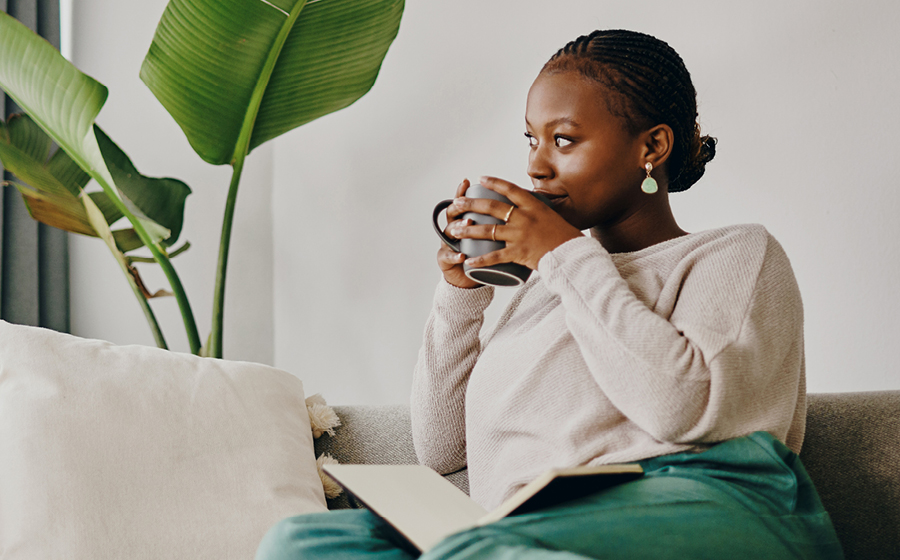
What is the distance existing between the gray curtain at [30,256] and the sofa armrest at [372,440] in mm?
930

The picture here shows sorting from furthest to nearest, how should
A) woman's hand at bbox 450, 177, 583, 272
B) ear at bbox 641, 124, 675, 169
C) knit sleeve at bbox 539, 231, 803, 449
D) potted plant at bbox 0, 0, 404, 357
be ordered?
potted plant at bbox 0, 0, 404, 357 → ear at bbox 641, 124, 675, 169 → woman's hand at bbox 450, 177, 583, 272 → knit sleeve at bbox 539, 231, 803, 449

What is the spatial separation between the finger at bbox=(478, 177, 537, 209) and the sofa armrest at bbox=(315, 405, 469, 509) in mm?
496

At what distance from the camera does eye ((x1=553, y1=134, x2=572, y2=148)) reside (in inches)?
35.2

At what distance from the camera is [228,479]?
0.99 m

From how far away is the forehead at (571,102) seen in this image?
0.89 m

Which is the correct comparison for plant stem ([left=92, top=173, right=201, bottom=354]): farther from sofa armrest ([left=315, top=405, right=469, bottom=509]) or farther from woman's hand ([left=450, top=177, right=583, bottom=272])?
woman's hand ([left=450, top=177, right=583, bottom=272])

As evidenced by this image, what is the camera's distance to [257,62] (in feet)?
4.55

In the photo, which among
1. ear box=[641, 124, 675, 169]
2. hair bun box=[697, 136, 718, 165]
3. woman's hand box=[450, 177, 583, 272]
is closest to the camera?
woman's hand box=[450, 177, 583, 272]

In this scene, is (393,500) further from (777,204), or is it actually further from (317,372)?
(317,372)

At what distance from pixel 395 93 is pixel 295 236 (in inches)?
20.1

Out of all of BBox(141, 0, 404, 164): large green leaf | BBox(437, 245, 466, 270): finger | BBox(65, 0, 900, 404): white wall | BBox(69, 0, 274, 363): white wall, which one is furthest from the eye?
BBox(69, 0, 274, 363): white wall

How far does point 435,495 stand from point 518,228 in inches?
12.5

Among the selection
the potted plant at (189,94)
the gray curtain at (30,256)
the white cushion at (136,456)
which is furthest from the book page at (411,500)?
the gray curtain at (30,256)

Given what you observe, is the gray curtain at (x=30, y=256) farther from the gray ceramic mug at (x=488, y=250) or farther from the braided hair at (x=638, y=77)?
the braided hair at (x=638, y=77)
